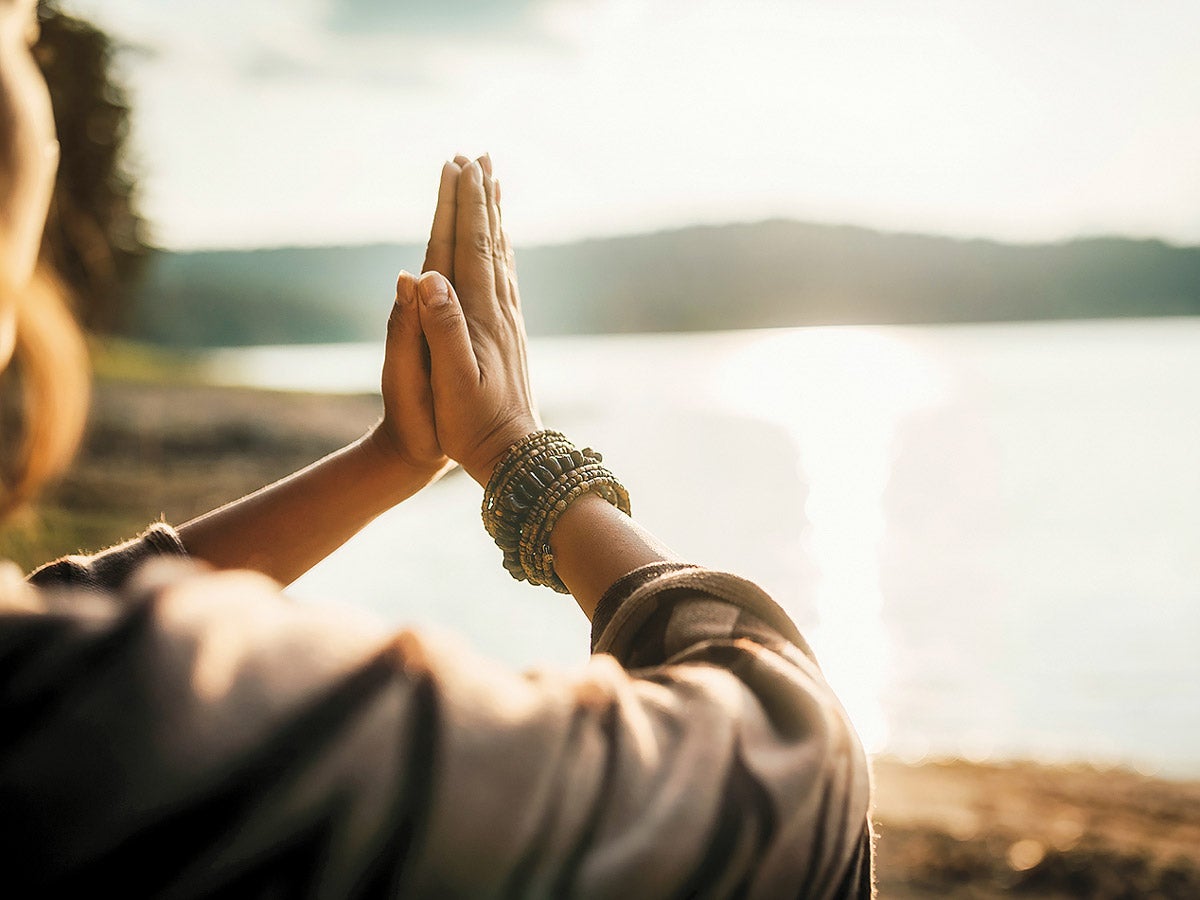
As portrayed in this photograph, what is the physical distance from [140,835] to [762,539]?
13.1 metres

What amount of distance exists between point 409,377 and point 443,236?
30cm

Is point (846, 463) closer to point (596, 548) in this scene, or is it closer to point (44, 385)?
point (596, 548)

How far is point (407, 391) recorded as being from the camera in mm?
1416

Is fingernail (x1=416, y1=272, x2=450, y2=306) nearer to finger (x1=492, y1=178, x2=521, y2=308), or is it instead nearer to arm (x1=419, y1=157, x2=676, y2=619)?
arm (x1=419, y1=157, x2=676, y2=619)

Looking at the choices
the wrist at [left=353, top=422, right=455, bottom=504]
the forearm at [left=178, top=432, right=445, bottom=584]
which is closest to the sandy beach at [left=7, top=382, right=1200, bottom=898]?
the forearm at [left=178, top=432, right=445, bottom=584]

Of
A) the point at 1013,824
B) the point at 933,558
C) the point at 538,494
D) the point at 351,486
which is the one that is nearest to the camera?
the point at 538,494

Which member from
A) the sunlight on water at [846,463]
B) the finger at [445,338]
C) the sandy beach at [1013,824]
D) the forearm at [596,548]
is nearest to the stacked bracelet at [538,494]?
the forearm at [596,548]

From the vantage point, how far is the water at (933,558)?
761cm

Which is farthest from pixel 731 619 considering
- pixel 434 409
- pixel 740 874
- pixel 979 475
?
pixel 979 475

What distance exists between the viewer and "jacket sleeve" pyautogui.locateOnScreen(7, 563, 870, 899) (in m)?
0.52

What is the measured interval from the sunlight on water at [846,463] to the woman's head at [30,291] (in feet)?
5.36

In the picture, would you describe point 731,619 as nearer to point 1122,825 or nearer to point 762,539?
point 1122,825

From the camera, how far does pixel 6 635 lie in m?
0.54

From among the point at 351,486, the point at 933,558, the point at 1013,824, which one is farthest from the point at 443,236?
the point at 933,558
